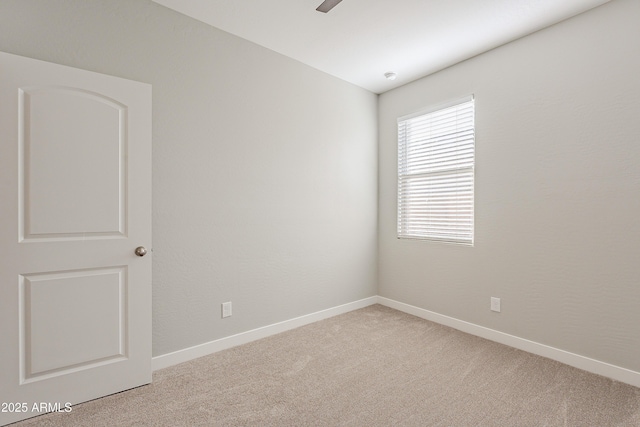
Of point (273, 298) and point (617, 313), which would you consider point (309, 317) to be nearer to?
point (273, 298)

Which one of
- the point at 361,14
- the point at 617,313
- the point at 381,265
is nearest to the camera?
the point at 617,313

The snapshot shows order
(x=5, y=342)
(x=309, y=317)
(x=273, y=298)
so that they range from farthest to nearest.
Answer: (x=309, y=317) < (x=273, y=298) < (x=5, y=342)

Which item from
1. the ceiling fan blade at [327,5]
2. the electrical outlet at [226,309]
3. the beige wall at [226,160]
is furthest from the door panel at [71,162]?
the ceiling fan blade at [327,5]

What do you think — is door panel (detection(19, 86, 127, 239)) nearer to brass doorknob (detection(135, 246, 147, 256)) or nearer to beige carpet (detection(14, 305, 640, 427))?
brass doorknob (detection(135, 246, 147, 256))

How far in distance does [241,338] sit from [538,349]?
249 cm

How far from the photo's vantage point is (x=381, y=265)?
388cm

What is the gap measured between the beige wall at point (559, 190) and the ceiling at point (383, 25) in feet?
0.79

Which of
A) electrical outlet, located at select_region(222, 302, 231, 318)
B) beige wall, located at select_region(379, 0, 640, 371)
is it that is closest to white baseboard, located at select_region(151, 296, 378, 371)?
electrical outlet, located at select_region(222, 302, 231, 318)

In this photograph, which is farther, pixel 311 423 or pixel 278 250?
pixel 278 250

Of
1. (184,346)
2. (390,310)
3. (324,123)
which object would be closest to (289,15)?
(324,123)

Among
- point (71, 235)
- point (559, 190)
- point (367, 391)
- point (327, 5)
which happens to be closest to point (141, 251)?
point (71, 235)

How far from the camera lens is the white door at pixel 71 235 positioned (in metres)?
1.66

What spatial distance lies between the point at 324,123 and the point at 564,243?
2405 mm

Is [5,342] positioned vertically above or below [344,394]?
above
